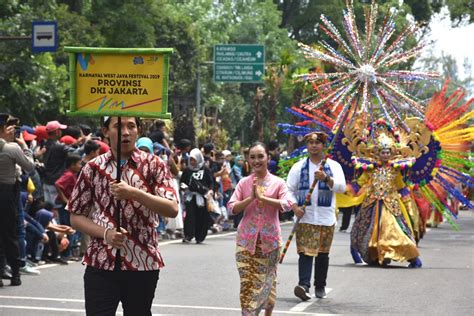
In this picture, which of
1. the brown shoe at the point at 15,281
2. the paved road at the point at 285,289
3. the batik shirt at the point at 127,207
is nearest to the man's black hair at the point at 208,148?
the paved road at the point at 285,289

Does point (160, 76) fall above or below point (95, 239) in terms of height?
above

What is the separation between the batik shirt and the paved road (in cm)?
411

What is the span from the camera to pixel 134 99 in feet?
21.6

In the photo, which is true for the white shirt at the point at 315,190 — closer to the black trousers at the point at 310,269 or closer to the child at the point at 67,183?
the black trousers at the point at 310,269

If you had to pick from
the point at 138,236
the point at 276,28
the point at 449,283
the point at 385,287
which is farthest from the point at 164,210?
the point at 276,28

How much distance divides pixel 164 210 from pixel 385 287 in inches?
280

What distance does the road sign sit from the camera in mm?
22047

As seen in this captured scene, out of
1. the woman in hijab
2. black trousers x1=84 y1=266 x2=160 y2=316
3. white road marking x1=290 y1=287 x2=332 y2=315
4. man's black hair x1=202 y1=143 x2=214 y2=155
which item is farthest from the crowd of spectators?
black trousers x1=84 y1=266 x2=160 y2=316

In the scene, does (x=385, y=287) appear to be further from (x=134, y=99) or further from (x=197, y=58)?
(x=197, y=58)

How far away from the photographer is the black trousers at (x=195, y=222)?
19766mm

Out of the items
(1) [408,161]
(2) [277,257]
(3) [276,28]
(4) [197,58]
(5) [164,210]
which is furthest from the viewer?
(3) [276,28]

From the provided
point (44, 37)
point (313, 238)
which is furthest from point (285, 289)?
point (44, 37)

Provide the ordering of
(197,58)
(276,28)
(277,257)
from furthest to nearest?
(276,28) → (197,58) → (277,257)

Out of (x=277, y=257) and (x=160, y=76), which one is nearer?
(x=160, y=76)
